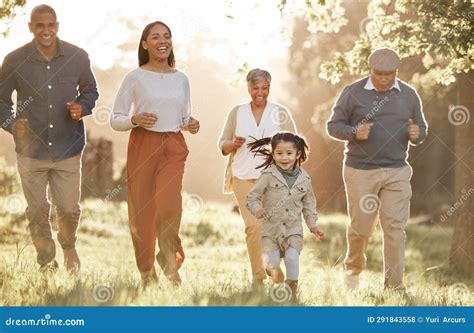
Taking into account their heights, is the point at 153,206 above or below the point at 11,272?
above

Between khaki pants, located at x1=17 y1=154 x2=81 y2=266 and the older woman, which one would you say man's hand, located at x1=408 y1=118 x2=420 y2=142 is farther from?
khaki pants, located at x1=17 y1=154 x2=81 y2=266

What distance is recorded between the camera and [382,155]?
8180mm

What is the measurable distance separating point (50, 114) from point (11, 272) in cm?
147

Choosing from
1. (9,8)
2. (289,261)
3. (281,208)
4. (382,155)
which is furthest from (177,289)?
(9,8)

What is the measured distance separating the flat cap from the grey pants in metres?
1.97

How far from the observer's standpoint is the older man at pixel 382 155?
26.8ft

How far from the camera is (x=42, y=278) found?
24.1ft

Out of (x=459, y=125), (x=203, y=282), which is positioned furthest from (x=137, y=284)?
(x=459, y=125)

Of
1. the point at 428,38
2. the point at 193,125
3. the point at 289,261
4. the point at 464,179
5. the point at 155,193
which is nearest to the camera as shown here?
the point at 289,261

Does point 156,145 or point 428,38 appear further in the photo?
point 428,38

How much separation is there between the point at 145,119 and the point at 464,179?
563 cm

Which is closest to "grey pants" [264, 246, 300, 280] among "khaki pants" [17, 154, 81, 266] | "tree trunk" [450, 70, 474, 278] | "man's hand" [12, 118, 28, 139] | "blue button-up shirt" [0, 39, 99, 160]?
"khaki pants" [17, 154, 81, 266]

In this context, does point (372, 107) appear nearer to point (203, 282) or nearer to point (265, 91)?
point (265, 91)

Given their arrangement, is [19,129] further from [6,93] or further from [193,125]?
[193,125]
